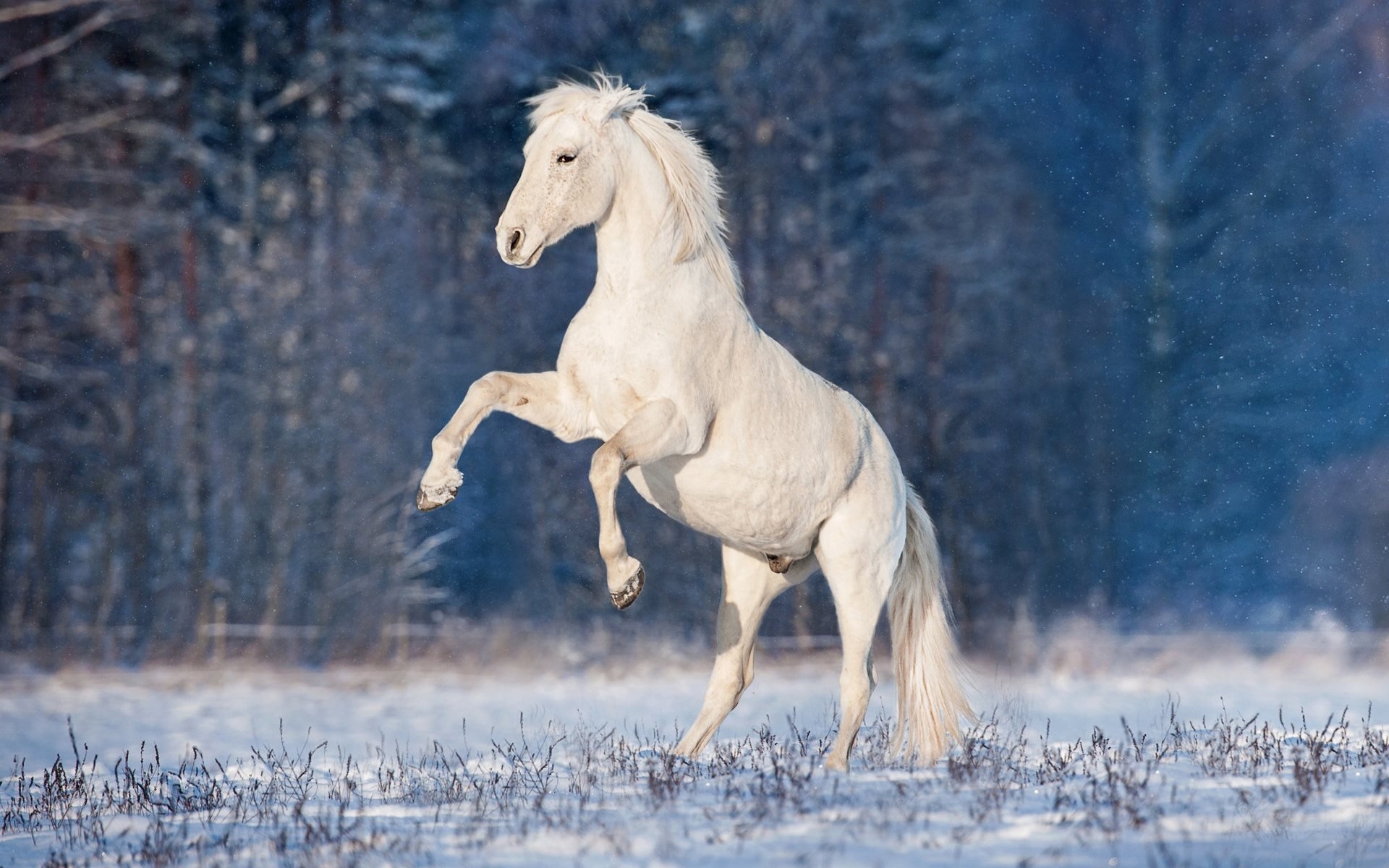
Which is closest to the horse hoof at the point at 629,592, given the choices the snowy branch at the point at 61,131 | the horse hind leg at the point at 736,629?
the horse hind leg at the point at 736,629

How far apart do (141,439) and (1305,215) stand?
1294 cm

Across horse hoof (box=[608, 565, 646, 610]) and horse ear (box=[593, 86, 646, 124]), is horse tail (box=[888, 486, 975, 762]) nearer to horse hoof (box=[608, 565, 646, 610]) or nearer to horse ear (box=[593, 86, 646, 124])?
horse hoof (box=[608, 565, 646, 610])

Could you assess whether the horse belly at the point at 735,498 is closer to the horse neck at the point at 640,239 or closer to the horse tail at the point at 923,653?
the horse neck at the point at 640,239

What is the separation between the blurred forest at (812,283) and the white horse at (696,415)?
7835 millimetres

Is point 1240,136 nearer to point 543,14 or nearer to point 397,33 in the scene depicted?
point 543,14

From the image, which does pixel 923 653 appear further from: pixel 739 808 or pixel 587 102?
pixel 587 102

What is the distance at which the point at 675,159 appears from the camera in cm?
558

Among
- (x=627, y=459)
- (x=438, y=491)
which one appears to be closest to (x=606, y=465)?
(x=627, y=459)

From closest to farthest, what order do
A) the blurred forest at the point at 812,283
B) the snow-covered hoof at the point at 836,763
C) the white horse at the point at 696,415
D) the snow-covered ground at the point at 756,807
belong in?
the snow-covered ground at the point at 756,807
the white horse at the point at 696,415
the snow-covered hoof at the point at 836,763
the blurred forest at the point at 812,283

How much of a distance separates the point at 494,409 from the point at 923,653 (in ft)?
8.20

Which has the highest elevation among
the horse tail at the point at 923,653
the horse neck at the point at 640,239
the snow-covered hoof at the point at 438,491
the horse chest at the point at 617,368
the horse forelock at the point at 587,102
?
the horse forelock at the point at 587,102

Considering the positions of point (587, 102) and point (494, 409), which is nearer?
point (494, 409)

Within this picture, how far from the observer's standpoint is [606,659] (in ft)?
44.8

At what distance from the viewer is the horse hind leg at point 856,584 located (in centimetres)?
579
